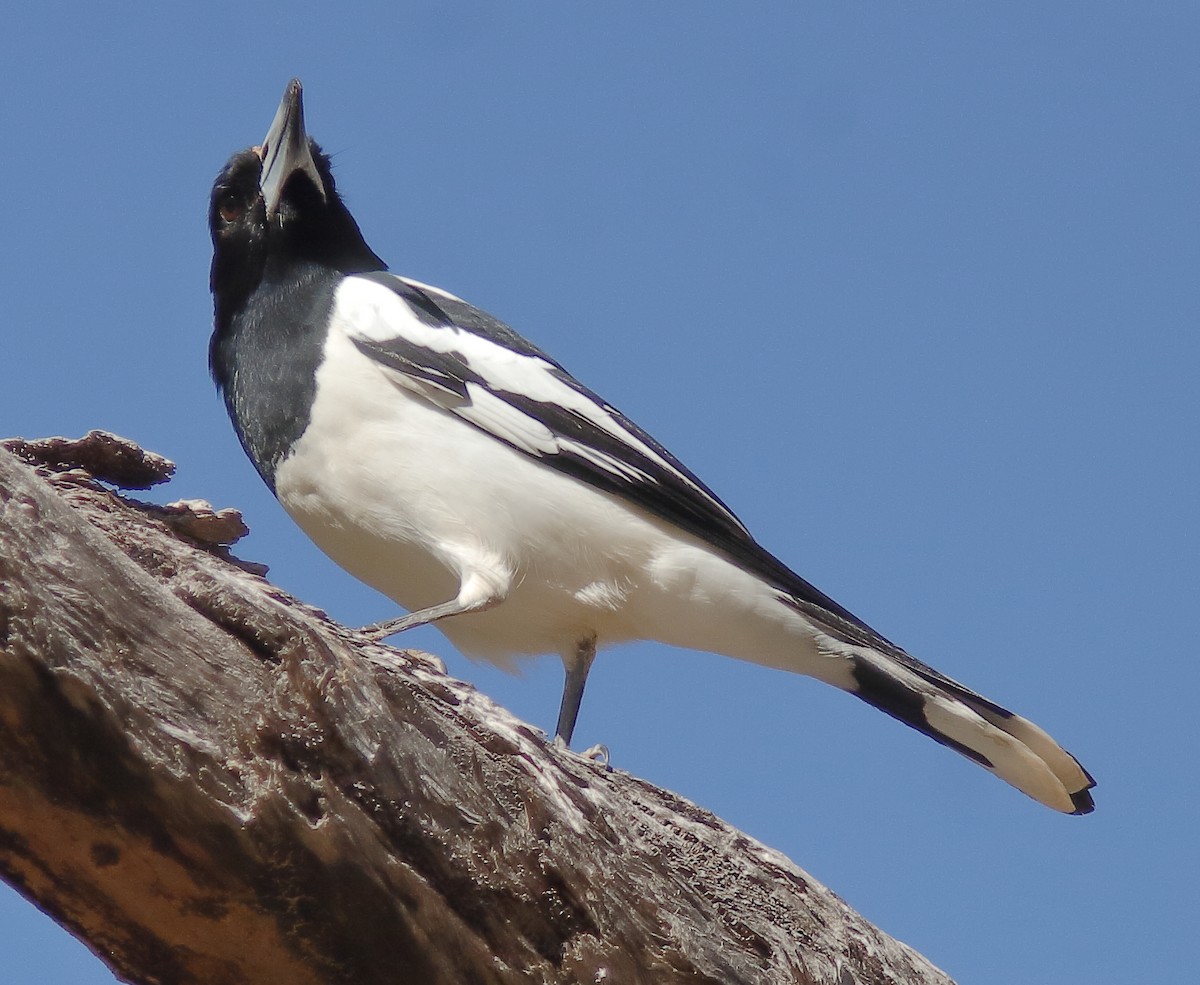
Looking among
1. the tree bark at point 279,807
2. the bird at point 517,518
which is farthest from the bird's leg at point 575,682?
the tree bark at point 279,807

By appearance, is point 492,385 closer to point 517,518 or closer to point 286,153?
point 517,518

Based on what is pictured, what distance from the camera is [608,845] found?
3.54 metres

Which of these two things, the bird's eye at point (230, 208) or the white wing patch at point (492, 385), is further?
the bird's eye at point (230, 208)

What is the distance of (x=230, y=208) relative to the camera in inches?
244

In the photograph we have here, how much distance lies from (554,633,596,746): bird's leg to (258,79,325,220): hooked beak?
7.35 feet

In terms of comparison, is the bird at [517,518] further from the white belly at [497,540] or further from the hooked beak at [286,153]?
the hooked beak at [286,153]

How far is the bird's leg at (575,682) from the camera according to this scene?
5.56 metres

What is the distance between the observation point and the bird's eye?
6.18 meters

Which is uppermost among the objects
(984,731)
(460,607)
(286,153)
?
(286,153)

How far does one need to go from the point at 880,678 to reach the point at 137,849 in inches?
124

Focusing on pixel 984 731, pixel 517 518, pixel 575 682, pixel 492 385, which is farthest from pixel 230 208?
pixel 984 731

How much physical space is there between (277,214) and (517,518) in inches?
73.6

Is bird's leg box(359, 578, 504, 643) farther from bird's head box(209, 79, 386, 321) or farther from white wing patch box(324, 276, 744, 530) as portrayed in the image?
bird's head box(209, 79, 386, 321)

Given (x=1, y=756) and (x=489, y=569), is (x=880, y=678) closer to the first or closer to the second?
(x=489, y=569)
